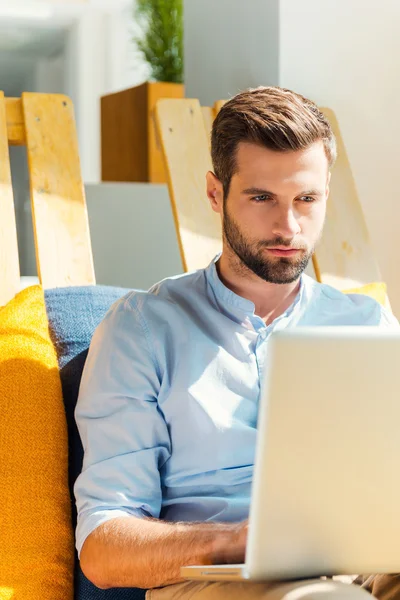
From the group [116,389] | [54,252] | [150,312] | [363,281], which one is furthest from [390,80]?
[116,389]

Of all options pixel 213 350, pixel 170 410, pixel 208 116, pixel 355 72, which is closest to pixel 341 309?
pixel 213 350

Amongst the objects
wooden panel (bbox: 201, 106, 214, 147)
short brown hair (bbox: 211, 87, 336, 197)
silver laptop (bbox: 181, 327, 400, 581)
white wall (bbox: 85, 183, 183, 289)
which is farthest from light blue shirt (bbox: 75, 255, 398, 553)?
white wall (bbox: 85, 183, 183, 289)

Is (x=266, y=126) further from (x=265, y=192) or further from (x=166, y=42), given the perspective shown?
(x=166, y=42)

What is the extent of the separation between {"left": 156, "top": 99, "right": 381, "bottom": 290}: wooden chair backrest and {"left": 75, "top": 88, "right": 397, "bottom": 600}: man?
643 mm

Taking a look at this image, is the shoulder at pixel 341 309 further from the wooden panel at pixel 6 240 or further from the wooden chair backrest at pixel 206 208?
the wooden panel at pixel 6 240

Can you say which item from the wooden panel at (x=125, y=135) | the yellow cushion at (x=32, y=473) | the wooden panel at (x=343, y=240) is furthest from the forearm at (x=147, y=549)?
the wooden panel at (x=125, y=135)

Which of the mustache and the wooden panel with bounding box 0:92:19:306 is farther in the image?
the wooden panel with bounding box 0:92:19:306

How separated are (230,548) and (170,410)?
32cm

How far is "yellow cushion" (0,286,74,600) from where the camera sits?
1570mm

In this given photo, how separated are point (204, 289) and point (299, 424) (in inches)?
28.9

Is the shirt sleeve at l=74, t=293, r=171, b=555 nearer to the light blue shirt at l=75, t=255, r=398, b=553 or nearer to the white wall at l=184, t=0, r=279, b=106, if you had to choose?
the light blue shirt at l=75, t=255, r=398, b=553

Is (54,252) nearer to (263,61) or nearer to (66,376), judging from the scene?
(66,376)

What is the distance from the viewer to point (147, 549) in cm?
137

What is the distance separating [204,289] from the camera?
174 cm
